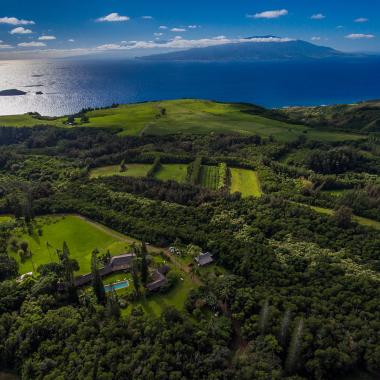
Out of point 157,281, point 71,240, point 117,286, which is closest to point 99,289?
point 117,286

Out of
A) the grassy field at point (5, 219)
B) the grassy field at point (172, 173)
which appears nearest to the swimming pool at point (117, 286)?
the grassy field at point (5, 219)

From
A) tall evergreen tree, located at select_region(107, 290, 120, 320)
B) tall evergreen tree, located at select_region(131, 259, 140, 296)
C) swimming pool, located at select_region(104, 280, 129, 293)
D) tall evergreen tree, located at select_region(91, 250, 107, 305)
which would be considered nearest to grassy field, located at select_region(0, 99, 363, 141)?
swimming pool, located at select_region(104, 280, 129, 293)

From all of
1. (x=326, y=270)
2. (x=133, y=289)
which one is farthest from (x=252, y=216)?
(x=133, y=289)

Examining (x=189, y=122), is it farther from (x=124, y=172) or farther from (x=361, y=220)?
(x=361, y=220)

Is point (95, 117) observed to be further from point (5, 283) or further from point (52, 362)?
point (52, 362)

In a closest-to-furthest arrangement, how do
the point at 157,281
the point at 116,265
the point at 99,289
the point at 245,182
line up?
the point at 99,289
the point at 157,281
the point at 116,265
the point at 245,182

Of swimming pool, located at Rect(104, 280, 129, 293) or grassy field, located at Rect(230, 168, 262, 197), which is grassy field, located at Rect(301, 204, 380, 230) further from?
swimming pool, located at Rect(104, 280, 129, 293)
